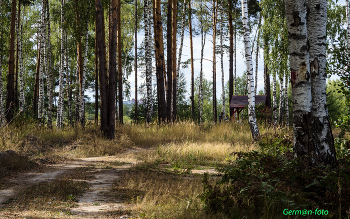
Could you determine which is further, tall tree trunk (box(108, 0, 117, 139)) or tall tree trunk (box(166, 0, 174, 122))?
tall tree trunk (box(166, 0, 174, 122))

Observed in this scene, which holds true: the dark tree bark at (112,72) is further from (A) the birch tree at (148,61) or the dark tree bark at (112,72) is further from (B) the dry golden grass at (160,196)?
(B) the dry golden grass at (160,196)

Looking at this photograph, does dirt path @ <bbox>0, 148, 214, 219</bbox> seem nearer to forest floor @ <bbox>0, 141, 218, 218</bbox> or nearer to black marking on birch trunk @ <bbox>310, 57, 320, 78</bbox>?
forest floor @ <bbox>0, 141, 218, 218</bbox>

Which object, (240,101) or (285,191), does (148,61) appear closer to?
(240,101)

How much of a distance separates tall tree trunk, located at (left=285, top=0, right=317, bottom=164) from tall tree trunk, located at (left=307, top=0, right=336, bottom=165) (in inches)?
4.4

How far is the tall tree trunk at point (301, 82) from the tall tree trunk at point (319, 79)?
111 mm

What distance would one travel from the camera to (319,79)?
3850 mm

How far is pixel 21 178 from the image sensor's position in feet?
18.9

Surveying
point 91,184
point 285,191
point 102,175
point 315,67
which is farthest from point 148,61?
point 285,191

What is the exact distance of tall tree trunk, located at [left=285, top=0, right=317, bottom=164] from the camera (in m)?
3.64

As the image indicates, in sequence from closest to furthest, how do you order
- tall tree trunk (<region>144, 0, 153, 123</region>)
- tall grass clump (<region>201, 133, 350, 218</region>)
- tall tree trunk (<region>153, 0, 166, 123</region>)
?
tall grass clump (<region>201, 133, 350, 218</region>) < tall tree trunk (<region>153, 0, 166, 123</region>) < tall tree trunk (<region>144, 0, 153, 123</region>)

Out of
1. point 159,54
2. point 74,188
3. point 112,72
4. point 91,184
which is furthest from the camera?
point 159,54

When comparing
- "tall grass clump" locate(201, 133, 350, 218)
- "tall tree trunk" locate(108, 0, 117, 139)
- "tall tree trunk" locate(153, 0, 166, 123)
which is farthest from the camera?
"tall tree trunk" locate(153, 0, 166, 123)

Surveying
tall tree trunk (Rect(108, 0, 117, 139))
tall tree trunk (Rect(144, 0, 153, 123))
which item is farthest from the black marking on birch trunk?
tall tree trunk (Rect(144, 0, 153, 123))

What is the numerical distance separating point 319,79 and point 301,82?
42cm
